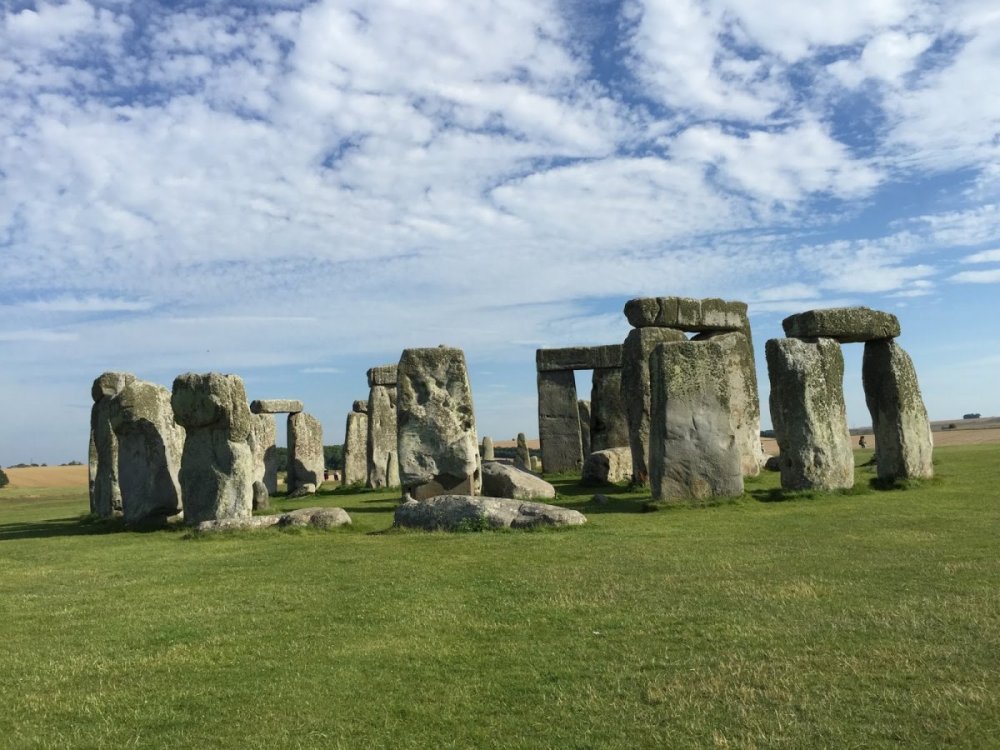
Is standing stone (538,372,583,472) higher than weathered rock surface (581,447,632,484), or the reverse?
standing stone (538,372,583,472)

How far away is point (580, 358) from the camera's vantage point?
2562cm

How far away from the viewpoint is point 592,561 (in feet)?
28.0

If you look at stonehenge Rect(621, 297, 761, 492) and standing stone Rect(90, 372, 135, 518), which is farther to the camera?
stonehenge Rect(621, 297, 761, 492)

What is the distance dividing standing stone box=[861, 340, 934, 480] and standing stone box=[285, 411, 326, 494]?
47.9 feet

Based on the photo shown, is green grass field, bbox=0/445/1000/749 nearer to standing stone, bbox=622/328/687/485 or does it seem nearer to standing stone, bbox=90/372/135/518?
standing stone, bbox=90/372/135/518

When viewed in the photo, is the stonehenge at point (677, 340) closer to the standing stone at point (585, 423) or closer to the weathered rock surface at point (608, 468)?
the weathered rock surface at point (608, 468)

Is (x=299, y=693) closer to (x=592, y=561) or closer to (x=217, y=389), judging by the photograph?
(x=592, y=561)

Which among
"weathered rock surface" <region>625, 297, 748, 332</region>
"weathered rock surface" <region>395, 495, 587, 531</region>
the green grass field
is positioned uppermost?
"weathered rock surface" <region>625, 297, 748, 332</region>

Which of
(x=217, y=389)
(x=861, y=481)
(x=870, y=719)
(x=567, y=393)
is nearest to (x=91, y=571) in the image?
(x=217, y=389)

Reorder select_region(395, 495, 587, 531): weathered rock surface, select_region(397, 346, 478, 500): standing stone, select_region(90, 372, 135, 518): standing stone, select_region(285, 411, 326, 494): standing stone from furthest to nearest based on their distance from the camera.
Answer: select_region(285, 411, 326, 494): standing stone → select_region(90, 372, 135, 518): standing stone → select_region(397, 346, 478, 500): standing stone → select_region(395, 495, 587, 531): weathered rock surface

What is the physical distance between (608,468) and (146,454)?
31.6 ft

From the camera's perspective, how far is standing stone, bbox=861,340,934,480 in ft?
49.2

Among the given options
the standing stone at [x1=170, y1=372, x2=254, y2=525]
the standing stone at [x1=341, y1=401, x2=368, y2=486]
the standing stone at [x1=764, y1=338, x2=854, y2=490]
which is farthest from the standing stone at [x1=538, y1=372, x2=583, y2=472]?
the standing stone at [x1=170, y1=372, x2=254, y2=525]

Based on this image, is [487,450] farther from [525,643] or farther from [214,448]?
[525,643]
